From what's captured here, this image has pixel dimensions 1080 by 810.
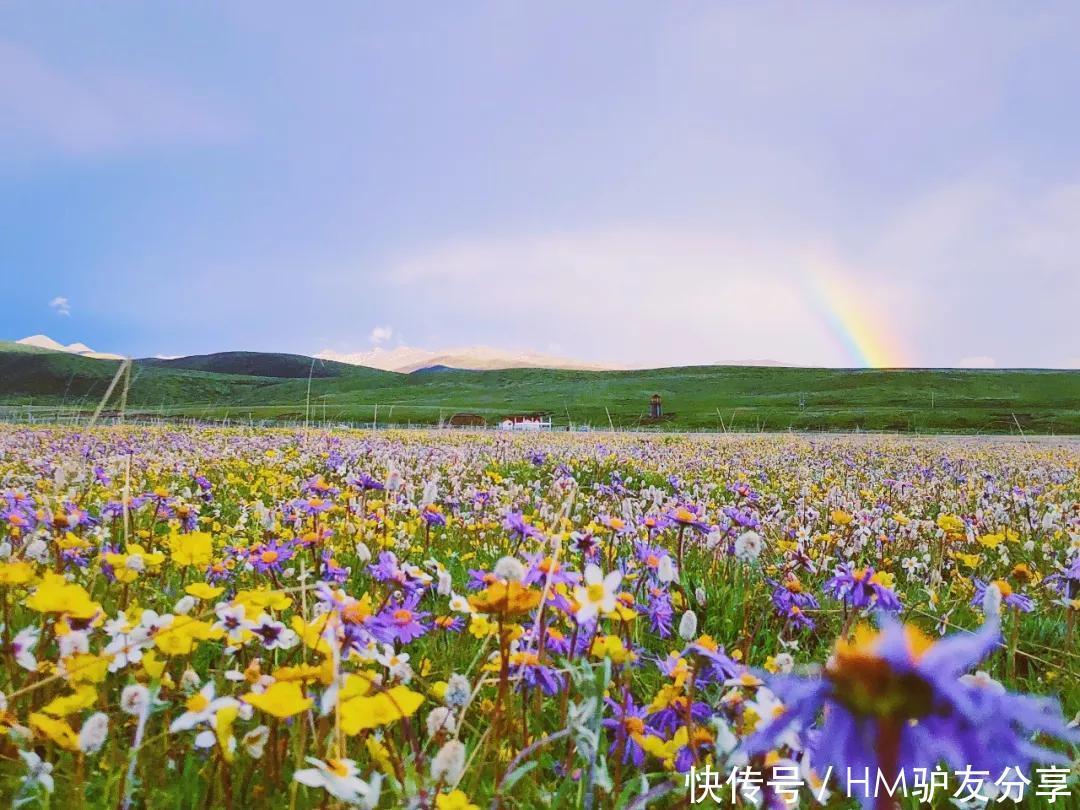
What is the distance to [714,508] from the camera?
6.46 meters

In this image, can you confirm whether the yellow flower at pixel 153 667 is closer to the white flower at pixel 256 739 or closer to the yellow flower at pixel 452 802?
the white flower at pixel 256 739

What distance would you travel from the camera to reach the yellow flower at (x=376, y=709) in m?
1.42

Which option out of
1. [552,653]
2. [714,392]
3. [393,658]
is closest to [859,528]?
[552,653]

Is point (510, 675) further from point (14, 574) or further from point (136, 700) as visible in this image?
point (14, 574)

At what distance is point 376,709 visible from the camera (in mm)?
1472

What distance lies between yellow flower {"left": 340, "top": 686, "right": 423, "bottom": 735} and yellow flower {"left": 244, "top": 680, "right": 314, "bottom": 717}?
103mm

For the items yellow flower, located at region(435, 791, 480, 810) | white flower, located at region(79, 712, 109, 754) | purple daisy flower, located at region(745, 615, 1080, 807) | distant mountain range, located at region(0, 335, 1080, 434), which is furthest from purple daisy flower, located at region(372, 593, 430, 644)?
distant mountain range, located at region(0, 335, 1080, 434)

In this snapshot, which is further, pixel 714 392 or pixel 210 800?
pixel 714 392

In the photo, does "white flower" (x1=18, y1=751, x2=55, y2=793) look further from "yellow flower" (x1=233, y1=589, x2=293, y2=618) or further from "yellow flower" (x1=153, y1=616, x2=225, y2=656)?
"yellow flower" (x1=233, y1=589, x2=293, y2=618)

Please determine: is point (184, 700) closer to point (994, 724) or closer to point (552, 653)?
point (552, 653)

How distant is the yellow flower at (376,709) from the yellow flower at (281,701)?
10 cm

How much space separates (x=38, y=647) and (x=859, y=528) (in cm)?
473

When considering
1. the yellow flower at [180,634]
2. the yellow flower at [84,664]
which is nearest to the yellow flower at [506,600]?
the yellow flower at [180,634]

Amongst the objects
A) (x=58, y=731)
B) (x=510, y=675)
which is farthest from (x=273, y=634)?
(x=510, y=675)
